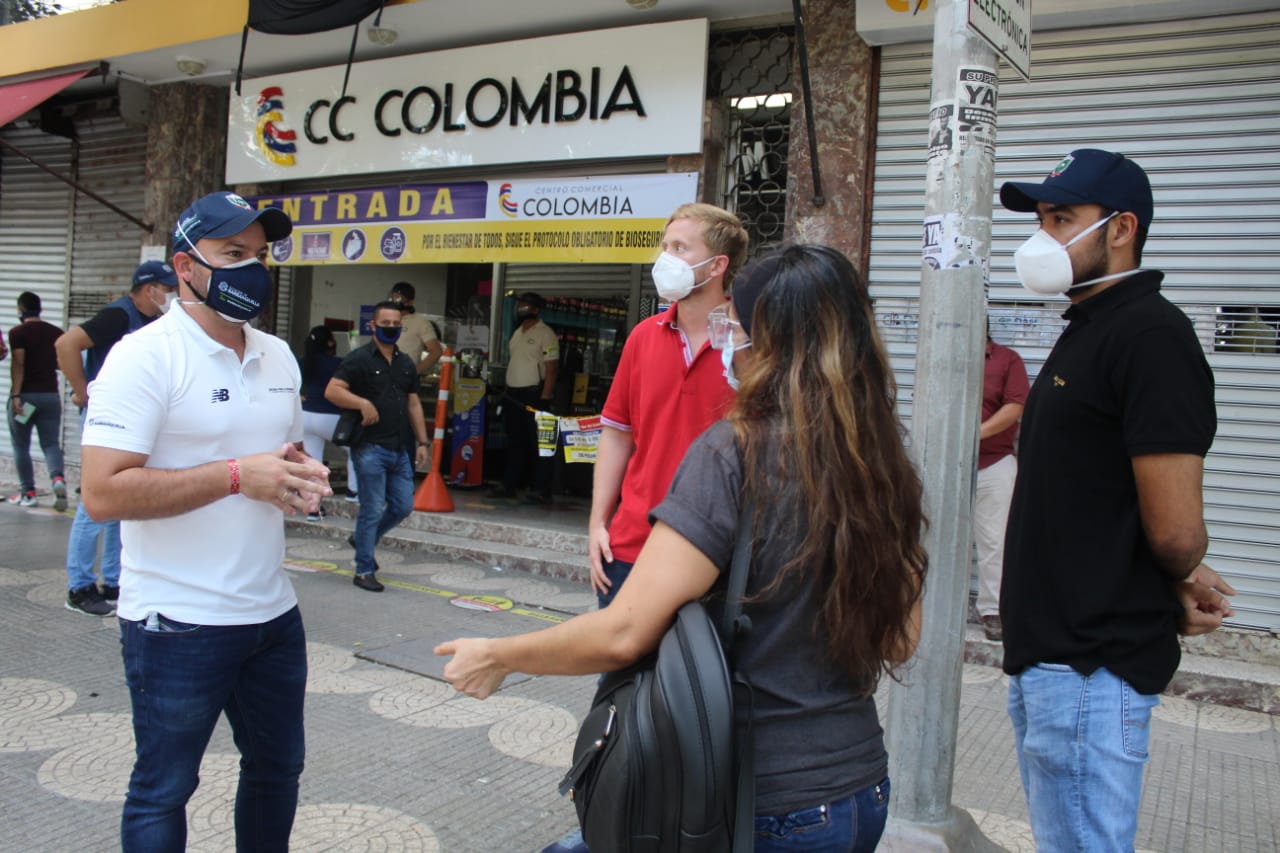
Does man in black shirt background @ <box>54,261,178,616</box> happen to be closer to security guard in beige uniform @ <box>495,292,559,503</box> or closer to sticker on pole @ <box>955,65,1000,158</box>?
security guard in beige uniform @ <box>495,292,559,503</box>

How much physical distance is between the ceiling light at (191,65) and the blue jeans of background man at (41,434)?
3431 mm

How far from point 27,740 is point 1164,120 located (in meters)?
6.88

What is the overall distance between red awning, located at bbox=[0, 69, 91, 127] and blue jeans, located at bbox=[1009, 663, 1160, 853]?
33.6ft

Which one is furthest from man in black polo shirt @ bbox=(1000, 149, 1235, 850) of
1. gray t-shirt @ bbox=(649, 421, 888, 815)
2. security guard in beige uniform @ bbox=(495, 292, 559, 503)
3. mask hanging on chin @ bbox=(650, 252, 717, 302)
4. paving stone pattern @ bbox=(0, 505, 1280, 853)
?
security guard in beige uniform @ bbox=(495, 292, 559, 503)

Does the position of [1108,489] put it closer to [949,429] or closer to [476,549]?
[949,429]

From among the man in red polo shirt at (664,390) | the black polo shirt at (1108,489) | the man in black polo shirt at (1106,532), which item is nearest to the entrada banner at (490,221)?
the man in red polo shirt at (664,390)

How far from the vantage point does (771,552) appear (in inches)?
62.4

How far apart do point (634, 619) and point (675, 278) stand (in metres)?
1.79

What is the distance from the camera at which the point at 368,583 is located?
6.70m

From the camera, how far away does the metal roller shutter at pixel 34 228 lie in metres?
11.4

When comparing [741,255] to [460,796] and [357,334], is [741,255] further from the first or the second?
[357,334]

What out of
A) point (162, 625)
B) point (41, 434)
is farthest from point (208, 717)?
point (41, 434)

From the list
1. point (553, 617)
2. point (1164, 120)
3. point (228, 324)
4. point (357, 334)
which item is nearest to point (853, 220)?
point (1164, 120)

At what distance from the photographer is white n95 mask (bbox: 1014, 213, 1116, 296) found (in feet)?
7.29
